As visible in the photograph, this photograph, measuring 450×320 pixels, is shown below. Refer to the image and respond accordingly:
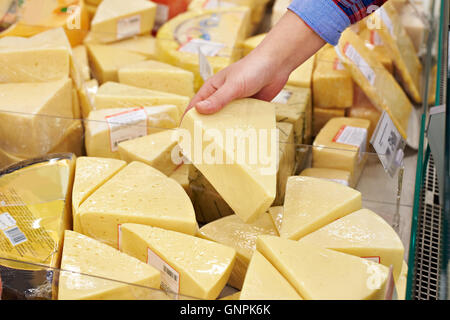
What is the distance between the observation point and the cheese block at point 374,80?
1.93 meters

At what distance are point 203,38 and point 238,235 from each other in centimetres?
121

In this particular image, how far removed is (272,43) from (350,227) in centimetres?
51

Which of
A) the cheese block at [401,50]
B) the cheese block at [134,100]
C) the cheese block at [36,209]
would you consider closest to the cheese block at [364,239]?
the cheese block at [36,209]

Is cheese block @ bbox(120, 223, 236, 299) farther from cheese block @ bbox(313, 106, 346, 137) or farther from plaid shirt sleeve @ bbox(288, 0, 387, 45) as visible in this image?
cheese block @ bbox(313, 106, 346, 137)

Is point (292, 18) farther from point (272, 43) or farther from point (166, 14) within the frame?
point (166, 14)

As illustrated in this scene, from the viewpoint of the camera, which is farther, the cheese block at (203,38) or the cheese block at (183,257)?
the cheese block at (203,38)

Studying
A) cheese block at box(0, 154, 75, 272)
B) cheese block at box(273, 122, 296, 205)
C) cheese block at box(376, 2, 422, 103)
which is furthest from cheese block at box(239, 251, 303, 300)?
cheese block at box(376, 2, 422, 103)

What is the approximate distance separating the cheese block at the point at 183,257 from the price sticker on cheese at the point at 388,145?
20.2 inches

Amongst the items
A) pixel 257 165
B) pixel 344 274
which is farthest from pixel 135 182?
pixel 344 274

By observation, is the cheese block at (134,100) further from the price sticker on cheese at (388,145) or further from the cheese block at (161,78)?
the price sticker on cheese at (388,145)

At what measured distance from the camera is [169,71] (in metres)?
1.93

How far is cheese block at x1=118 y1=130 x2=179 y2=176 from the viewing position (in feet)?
5.13

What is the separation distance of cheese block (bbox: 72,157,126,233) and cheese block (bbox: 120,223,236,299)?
0.18 meters

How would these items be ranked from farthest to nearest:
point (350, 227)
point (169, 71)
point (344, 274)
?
point (169, 71) < point (350, 227) < point (344, 274)
